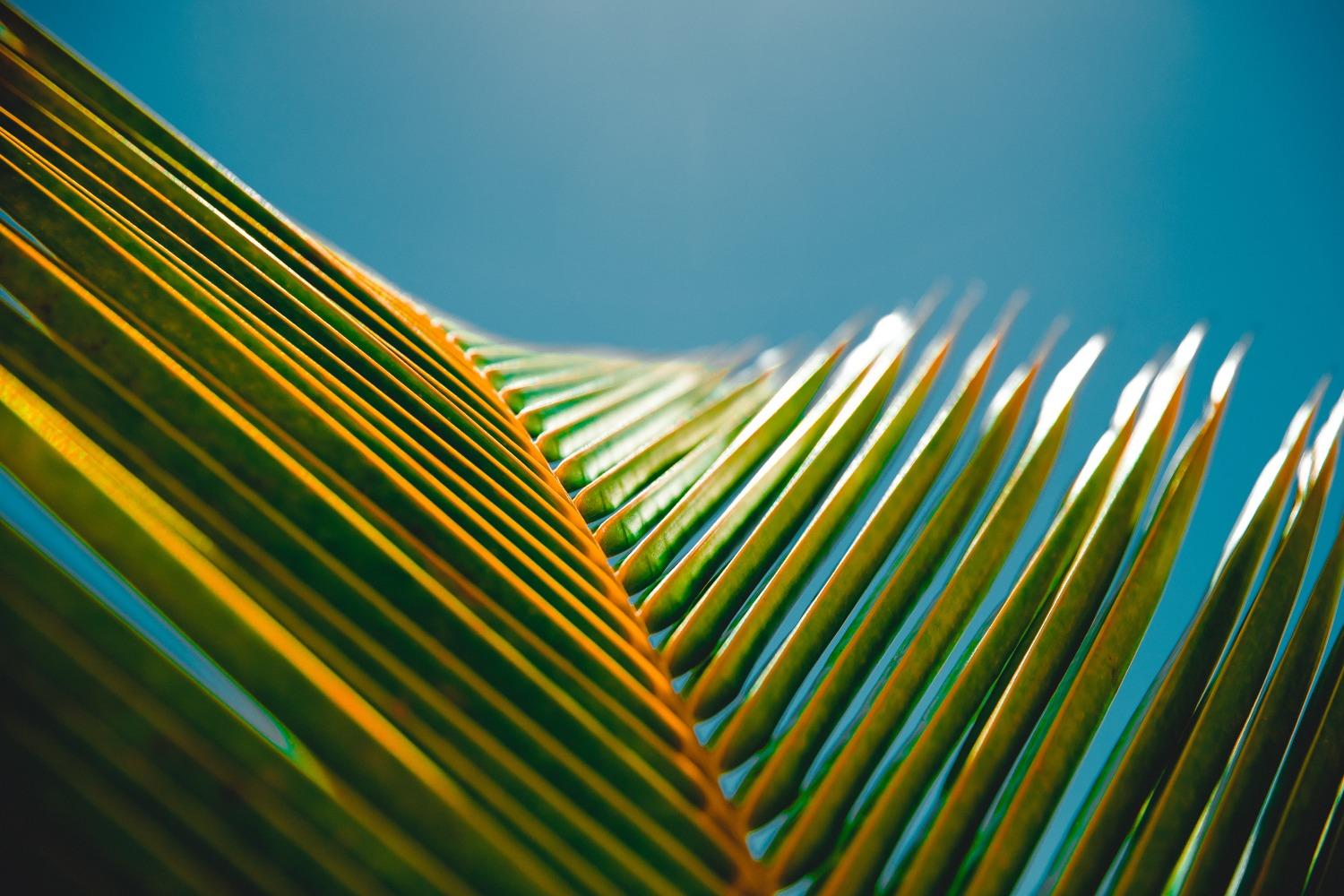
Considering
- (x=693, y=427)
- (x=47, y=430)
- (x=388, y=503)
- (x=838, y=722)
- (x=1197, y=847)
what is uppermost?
(x=693, y=427)

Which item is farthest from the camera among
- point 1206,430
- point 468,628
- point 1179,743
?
point 1206,430

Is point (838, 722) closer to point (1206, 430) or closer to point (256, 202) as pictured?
point (1206, 430)

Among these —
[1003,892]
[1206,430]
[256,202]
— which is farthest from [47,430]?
[1206,430]

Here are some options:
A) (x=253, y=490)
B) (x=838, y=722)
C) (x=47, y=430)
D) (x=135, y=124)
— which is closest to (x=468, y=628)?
(x=253, y=490)

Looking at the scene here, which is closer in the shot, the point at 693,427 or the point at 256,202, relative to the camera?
the point at 256,202

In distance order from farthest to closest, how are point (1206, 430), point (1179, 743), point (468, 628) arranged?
point (1206, 430) → point (1179, 743) → point (468, 628)

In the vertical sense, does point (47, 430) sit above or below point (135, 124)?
below
